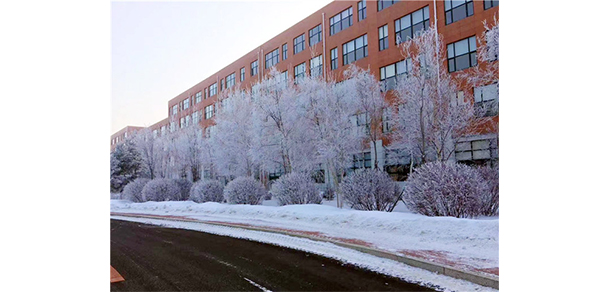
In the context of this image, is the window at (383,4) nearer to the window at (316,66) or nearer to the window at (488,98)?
the window at (316,66)

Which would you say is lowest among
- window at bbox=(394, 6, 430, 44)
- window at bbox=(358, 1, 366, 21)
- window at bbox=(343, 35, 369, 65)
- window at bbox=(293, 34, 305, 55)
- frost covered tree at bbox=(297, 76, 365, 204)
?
frost covered tree at bbox=(297, 76, 365, 204)

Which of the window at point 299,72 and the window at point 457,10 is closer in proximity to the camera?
the window at point 457,10

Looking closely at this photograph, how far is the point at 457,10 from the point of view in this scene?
34.9ft

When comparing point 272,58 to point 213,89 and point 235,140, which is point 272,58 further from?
point 235,140

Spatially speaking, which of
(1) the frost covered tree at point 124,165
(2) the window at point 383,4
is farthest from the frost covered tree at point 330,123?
(1) the frost covered tree at point 124,165

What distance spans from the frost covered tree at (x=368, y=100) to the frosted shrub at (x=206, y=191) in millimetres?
4454

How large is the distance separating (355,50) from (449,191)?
7.52m

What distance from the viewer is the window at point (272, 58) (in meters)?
9.27

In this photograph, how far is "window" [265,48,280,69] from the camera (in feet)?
30.4

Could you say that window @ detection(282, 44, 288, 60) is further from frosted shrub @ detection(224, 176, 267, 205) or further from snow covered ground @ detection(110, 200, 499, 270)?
snow covered ground @ detection(110, 200, 499, 270)

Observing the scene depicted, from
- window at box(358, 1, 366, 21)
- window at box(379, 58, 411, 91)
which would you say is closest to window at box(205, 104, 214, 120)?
window at box(379, 58, 411, 91)

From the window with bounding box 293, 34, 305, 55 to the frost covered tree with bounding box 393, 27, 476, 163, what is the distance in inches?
115

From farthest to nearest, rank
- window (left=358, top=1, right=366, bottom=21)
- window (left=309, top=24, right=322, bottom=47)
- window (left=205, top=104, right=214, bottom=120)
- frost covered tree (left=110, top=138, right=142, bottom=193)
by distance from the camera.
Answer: window (left=358, top=1, right=366, bottom=21) < window (left=309, top=24, right=322, bottom=47) < window (left=205, top=104, right=214, bottom=120) < frost covered tree (left=110, top=138, right=142, bottom=193)
